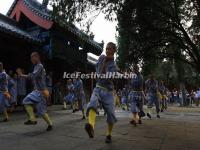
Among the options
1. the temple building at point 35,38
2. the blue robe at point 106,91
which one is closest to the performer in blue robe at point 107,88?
the blue robe at point 106,91

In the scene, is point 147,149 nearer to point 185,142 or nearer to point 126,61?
point 185,142

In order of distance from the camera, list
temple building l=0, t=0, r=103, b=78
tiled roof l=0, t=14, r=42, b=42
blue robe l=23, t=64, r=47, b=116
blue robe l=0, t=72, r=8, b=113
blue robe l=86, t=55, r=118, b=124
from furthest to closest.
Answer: temple building l=0, t=0, r=103, b=78
tiled roof l=0, t=14, r=42, b=42
blue robe l=0, t=72, r=8, b=113
blue robe l=23, t=64, r=47, b=116
blue robe l=86, t=55, r=118, b=124

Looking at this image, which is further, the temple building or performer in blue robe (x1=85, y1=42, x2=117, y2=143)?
the temple building

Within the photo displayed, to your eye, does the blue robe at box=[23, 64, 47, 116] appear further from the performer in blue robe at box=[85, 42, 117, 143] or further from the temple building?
the temple building

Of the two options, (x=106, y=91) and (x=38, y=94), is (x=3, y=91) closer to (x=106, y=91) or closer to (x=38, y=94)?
(x=38, y=94)

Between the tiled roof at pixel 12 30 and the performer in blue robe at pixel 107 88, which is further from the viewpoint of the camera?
the tiled roof at pixel 12 30

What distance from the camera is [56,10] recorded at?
941 centimetres

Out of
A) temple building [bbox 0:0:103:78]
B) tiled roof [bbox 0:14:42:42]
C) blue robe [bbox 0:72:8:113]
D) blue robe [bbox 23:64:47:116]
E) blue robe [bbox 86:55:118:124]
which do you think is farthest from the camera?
temple building [bbox 0:0:103:78]

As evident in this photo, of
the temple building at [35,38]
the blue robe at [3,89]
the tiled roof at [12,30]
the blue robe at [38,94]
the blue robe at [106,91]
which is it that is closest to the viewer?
the blue robe at [106,91]

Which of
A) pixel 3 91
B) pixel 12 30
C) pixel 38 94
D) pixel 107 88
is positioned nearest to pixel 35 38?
pixel 12 30

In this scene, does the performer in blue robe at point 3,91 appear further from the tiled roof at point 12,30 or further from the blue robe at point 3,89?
the tiled roof at point 12,30

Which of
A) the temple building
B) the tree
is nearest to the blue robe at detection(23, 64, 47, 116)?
the tree

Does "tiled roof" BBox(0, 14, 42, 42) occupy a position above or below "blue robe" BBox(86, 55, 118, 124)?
above

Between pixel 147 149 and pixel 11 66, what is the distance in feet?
39.2
